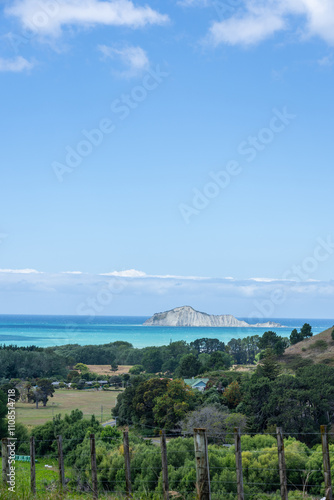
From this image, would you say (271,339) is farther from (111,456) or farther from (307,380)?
(111,456)

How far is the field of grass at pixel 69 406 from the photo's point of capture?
128 ft

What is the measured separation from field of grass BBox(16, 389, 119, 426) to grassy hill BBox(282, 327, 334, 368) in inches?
772

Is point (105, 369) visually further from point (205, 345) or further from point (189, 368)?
point (189, 368)

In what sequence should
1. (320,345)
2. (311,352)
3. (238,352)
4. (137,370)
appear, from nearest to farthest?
1. (311,352)
2. (320,345)
3. (137,370)
4. (238,352)

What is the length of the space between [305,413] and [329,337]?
31.5 meters

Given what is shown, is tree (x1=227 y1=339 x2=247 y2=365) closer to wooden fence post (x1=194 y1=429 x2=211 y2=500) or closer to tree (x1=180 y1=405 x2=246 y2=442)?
tree (x1=180 y1=405 x2=246 y2=442)

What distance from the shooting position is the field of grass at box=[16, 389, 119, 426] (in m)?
39.0

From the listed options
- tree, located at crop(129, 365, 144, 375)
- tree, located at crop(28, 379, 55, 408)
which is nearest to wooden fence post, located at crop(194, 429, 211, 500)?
tree, located at crop(28, 379, 55, 408)

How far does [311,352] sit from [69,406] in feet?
93.0

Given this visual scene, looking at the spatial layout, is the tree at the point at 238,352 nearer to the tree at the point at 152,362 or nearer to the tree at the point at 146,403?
the tree at the point at 152,362

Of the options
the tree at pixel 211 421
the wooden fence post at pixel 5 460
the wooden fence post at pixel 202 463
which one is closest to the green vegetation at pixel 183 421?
the tree at pixel 211 421

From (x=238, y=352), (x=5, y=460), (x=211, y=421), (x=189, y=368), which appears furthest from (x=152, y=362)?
(x=5, y=460)

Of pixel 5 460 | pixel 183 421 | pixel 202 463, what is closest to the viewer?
pixel 202 463

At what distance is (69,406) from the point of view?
4525 centimetres
